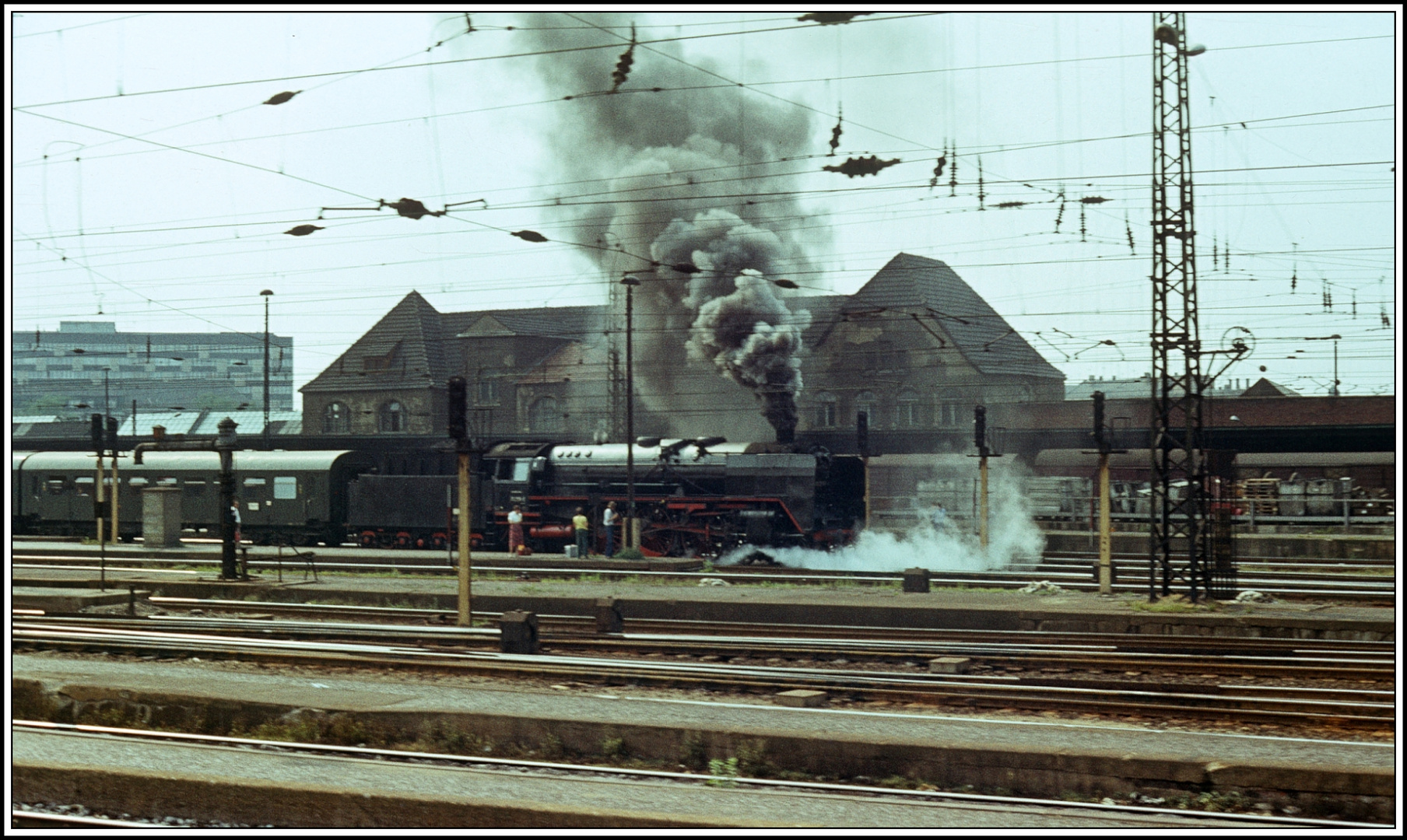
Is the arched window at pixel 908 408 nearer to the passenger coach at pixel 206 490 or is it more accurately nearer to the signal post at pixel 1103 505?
the passenger coach at pixel 206 490

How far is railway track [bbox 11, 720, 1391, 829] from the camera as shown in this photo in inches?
298

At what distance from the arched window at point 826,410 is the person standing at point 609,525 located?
23304 mm

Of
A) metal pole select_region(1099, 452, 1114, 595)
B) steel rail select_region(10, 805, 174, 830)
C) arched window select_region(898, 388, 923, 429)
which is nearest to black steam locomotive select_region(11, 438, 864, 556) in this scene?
metal pole select_region(1099, 452, 1114, 595)

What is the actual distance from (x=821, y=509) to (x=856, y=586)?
4.50 meters

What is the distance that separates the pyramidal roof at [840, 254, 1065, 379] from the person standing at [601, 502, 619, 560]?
77.1 ft

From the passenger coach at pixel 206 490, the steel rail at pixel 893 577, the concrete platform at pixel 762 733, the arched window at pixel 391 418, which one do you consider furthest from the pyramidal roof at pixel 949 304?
the concrete platform at pixel 762 733

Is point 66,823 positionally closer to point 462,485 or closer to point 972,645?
point 462,485

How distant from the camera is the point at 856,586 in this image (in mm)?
22141

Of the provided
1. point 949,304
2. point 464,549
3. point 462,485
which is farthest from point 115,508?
point 949,304

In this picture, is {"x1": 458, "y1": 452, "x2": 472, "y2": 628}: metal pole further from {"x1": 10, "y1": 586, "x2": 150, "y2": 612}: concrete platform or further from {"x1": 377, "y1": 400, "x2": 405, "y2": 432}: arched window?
{"x1": 377, "y1": 400, "x2": 405, "y2": 432}: arched window

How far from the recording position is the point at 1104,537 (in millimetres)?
19906

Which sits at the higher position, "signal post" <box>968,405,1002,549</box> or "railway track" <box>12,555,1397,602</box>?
"signal post" <box>968,405,1002,549</box>

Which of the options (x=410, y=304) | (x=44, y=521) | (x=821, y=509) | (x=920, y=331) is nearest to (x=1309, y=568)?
(x=821, y=509)

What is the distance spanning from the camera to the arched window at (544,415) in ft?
182
